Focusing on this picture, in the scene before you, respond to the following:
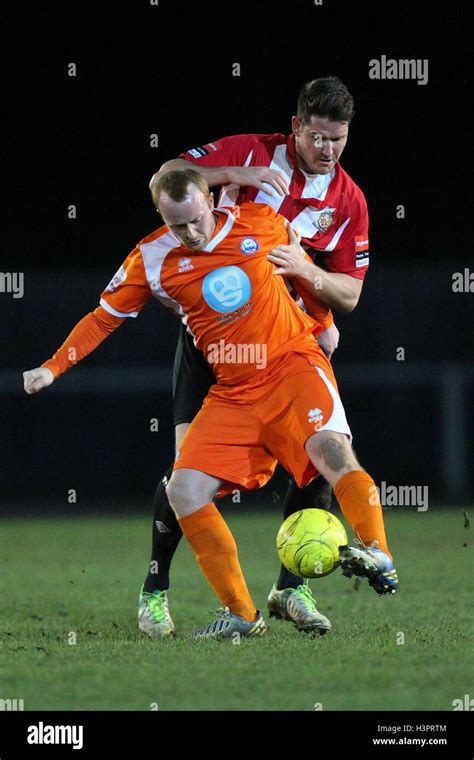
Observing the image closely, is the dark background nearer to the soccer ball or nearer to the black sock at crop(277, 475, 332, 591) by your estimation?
the black sock at crop(277, 475, 332, 591)

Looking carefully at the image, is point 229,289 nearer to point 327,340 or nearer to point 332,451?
point 327,340

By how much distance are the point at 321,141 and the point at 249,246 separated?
0.58 metres

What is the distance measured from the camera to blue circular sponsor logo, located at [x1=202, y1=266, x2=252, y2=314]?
5527 mm

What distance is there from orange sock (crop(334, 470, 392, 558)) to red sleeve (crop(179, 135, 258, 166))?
1693 mm

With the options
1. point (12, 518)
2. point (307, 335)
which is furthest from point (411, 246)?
point (307, 335)

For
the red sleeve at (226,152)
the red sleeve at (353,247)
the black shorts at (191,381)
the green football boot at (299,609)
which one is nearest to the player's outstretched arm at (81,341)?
the black shorts at (191,381)

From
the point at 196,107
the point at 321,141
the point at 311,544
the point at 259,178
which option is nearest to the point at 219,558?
the point at 311,544

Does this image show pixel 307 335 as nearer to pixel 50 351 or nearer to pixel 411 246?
pixel 50 351

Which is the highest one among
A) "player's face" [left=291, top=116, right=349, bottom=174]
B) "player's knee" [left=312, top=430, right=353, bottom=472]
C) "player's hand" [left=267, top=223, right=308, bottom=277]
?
"player's face" [left=291, top=116, right=349, bottom=174]

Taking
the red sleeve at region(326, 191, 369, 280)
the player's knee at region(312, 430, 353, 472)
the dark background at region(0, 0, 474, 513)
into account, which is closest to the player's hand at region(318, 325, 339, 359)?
the red sleeve at region(326, 191, 369, 280)

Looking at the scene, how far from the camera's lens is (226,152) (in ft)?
19.7

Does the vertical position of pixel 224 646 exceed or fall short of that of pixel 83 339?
it falls short

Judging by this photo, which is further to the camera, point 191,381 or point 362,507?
point 191,381

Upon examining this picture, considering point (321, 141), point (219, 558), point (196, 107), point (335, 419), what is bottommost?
point (219, 558)
